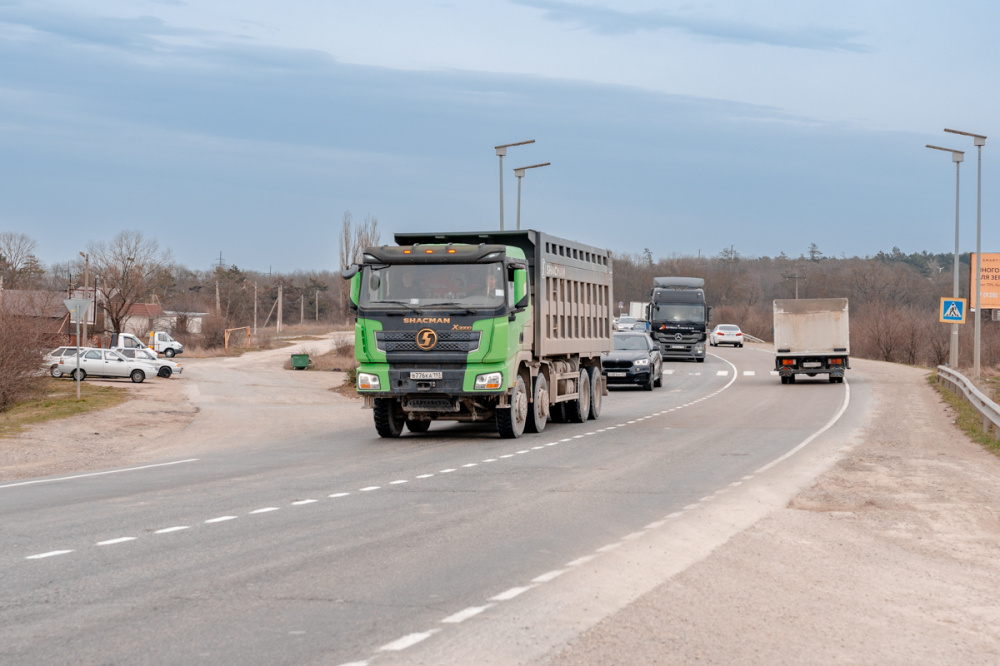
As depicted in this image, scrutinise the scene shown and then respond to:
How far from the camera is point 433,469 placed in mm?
14094

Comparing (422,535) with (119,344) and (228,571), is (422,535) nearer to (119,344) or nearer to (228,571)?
(228,571)

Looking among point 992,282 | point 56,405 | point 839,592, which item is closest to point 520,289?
point 839,592

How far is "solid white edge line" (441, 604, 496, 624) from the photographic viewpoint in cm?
627

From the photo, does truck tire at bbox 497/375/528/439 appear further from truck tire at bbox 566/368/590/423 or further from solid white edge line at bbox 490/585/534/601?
solid white edge line at bbox 490/585/534/601

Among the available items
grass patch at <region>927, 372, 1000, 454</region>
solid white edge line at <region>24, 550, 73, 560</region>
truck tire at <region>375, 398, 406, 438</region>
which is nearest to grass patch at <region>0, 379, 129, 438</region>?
truck tire at <region>375, 398, 406, 438</region>

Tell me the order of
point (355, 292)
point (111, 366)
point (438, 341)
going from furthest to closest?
point (111, 366)
point (355, 292)
point (438, 341)

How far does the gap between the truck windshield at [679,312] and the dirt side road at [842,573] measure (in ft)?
108

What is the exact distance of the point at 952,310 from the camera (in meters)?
A: 38.8

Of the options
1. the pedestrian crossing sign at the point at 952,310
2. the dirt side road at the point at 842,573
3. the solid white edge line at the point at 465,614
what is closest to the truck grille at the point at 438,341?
the dirt side road at the point at 842,573

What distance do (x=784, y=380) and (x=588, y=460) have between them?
1027 inches

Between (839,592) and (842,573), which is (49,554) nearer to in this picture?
(839,592)

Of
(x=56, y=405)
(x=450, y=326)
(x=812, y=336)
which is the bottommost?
(x=56, y=405)

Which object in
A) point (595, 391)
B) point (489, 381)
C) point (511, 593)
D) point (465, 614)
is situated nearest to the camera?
point (465, 614)

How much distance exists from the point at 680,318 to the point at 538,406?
34524mm
